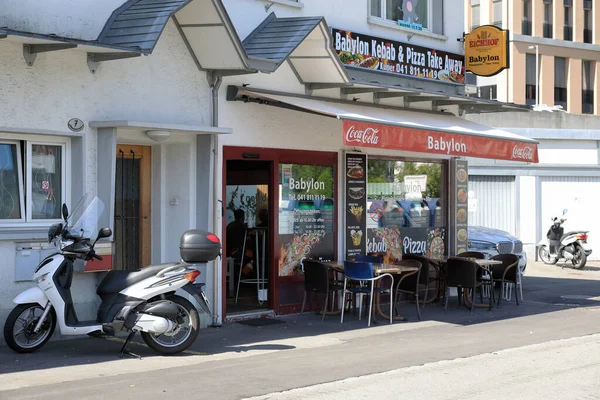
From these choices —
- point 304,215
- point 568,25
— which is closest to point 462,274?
point 304,215

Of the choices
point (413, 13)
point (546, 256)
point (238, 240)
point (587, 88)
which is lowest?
point (546, 256)

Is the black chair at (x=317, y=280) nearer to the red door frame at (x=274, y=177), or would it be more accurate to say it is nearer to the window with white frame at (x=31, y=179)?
the red door frame at (x=274, y=177)

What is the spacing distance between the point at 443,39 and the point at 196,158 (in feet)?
20.8

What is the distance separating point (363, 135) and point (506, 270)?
13.5 feet

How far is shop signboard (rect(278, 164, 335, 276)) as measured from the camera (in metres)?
13.1

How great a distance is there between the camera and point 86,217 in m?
9.81

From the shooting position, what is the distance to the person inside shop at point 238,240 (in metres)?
13.8

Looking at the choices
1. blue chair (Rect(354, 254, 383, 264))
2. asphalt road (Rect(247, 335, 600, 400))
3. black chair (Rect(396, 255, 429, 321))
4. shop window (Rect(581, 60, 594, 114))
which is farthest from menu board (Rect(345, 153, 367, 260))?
shop window (Rect(581, 60, 594, 114))

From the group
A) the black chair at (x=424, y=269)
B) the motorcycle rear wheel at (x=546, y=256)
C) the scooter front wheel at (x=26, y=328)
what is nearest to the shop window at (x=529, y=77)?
the motorcycle rear wheel at (x=546, y=256)

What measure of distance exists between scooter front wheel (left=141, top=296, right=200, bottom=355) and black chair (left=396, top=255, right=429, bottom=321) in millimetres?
4183

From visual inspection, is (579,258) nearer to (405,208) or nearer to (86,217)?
(405,208)

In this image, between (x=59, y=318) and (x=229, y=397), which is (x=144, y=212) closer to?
(x=59, y=318)

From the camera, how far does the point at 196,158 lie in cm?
1184

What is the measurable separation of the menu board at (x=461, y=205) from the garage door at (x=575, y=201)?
9.59m
